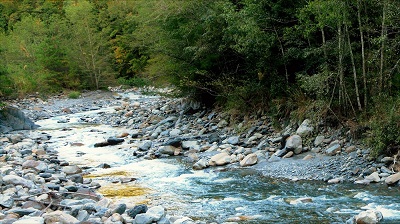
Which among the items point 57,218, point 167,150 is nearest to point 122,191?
point 57,218

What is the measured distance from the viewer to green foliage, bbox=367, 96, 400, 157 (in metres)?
8.91

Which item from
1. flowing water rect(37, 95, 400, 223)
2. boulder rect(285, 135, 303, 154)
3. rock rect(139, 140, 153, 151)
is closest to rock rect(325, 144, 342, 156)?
boulder rect(285, 135, 303, 154)

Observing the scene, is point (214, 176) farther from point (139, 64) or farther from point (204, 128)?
point (139, 64)

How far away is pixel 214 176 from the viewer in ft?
32.2

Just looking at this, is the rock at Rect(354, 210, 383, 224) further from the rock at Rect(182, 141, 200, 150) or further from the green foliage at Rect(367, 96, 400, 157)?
the rock at Rect(182, 141, 200, 150)

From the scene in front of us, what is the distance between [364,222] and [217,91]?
9.77 metres

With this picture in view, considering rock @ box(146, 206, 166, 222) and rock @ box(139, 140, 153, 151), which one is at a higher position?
rock @ box(146, 206, 166, 222)

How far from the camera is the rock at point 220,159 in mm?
10742

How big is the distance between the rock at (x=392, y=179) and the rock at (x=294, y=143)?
2.58 metres

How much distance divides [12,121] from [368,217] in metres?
14.9

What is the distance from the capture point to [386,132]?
9055 millimetres

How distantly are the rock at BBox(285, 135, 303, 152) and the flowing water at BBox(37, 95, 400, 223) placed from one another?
1.32 m

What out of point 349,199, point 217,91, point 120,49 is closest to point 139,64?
point 120,49

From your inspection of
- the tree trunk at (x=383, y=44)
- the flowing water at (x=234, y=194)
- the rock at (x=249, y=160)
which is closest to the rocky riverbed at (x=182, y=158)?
the rock at (x=249, y=160)
